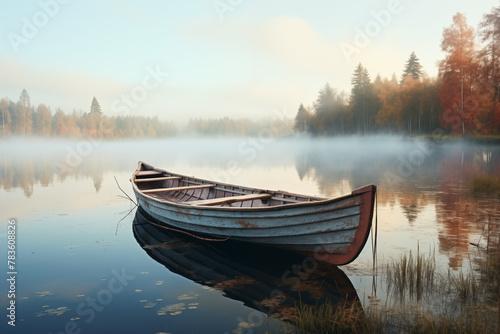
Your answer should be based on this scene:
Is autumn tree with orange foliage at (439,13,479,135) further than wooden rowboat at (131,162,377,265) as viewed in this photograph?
Yes

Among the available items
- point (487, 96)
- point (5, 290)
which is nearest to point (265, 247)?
point (5, 290)

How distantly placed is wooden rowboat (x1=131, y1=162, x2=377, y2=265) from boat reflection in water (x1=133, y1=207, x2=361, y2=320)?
0.33 metres

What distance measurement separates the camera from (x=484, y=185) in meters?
14.4

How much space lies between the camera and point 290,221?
714 centimetres

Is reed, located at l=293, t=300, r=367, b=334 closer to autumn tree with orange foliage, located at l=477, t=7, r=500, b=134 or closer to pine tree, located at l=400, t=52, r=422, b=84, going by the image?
autumn tree with orange foliage, located at l=477, t=7, r=500, b=134

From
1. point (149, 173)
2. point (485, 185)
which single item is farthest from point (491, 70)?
point (149, 173)

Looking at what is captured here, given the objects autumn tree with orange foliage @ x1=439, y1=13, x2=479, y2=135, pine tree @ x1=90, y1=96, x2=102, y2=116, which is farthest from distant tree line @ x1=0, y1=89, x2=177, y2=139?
autumn tree with orange foliage @ x1=439, y1=13, x2=479, y2=135

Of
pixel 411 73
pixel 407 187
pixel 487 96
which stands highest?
pixel 411 73

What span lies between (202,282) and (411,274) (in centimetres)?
Result: 363

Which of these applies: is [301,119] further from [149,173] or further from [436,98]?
[149,173]

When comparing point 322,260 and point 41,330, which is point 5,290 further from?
point 322,260

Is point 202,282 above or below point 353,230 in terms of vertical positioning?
below

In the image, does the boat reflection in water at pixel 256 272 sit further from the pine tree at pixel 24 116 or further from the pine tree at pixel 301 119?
the pine tree at pixel 24 116

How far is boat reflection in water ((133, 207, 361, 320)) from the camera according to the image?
5.84m
